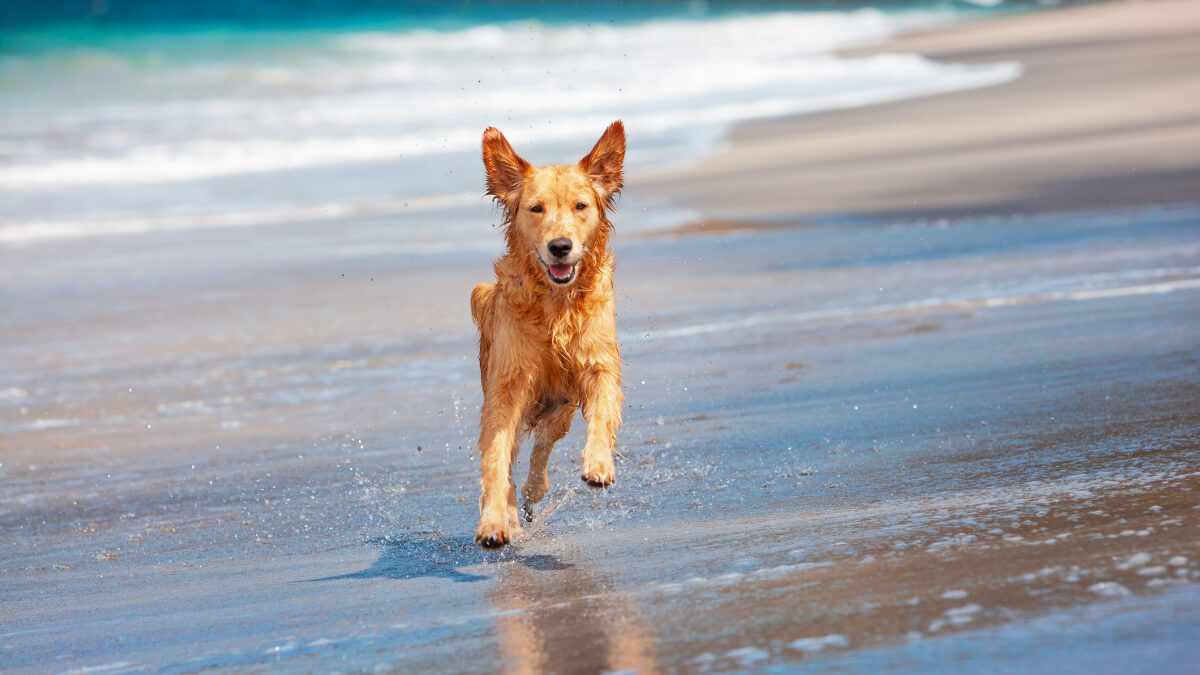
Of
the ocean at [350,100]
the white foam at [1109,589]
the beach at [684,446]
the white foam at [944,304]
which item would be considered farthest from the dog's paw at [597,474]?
the ocean at [350,100]

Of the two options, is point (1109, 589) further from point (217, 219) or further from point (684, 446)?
point (217, 219)

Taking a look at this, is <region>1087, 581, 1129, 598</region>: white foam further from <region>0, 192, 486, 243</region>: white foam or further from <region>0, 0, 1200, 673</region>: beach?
<region>0, 192, 486, 243</region>: white foam

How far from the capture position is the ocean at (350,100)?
50.8ft

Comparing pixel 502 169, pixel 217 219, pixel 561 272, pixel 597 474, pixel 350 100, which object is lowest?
pixel 597 474

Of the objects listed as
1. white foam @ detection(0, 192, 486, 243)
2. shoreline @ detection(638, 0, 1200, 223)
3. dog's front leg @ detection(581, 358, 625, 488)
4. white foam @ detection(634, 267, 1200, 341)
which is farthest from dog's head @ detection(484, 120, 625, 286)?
white foam @ detection(0, 192, 486, 243)

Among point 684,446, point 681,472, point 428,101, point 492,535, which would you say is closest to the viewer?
point 492,535

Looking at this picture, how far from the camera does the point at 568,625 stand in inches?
138

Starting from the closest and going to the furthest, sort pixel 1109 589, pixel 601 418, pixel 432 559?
pixel 1109 589 < pixel 432 559 < pixel 601 418

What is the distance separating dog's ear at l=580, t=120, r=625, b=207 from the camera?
500 cm

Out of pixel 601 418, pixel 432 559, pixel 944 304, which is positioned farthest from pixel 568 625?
pixel 944 304

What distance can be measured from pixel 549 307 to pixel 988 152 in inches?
377

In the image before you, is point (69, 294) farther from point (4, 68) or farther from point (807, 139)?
point (4, 68)

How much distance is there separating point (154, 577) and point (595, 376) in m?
1.61

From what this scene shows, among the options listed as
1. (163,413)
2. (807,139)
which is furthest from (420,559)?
(807,139)
